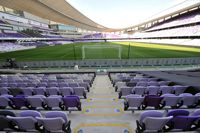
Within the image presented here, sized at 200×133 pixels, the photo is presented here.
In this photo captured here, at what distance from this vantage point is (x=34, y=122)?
4148mm

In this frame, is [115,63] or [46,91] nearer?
[46,91]

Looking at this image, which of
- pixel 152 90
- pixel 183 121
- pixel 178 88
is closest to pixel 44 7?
pixel 152 90

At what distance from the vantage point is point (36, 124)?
4.24 m

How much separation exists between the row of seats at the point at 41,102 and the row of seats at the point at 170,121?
8.09 ft

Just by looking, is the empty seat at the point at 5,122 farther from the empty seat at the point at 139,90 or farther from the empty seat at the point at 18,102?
the empty seat at the point at 139,90

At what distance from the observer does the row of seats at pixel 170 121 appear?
397cm

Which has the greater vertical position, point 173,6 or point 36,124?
point 173,6

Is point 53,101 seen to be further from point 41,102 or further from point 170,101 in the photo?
point 170,101

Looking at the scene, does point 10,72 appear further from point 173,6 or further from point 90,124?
point 173,6

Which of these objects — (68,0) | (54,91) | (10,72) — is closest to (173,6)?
(68,0)

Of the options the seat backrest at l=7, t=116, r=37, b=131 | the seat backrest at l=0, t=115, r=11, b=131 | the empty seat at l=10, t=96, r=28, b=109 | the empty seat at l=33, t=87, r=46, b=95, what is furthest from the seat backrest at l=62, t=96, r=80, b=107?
the empty seat at l=33, t=87, r=46, b=95

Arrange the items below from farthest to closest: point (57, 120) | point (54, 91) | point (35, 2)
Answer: point (35, 2)
point (54, 91)
point (57, 120)

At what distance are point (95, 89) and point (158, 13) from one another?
7496 cm

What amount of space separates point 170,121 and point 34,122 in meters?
3.20
